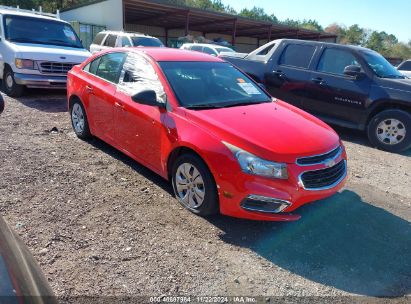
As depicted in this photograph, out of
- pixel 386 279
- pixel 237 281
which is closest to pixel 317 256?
pixel 386 279

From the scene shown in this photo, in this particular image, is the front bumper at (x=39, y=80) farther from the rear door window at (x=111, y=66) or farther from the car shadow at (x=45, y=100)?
the rear door window at (x=111, y=66)

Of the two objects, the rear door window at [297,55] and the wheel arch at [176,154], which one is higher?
the rear door window at [297,55]

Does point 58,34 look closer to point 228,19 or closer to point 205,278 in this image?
point 205,278

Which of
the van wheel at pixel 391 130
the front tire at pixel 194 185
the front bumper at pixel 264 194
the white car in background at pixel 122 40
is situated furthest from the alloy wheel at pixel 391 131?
the white car in background at pixel 122 40

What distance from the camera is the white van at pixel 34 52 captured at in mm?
8016

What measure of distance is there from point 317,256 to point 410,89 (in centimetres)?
481

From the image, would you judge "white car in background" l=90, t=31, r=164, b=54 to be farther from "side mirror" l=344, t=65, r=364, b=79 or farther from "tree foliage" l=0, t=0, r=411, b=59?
"tree foliage" l=0, t=0, r=411, b=59

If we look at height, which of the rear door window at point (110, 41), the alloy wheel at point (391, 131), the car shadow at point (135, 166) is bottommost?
the car shadow at point (135, 166)

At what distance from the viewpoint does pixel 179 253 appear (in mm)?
3170

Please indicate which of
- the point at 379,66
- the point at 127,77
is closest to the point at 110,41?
the point at 379,66

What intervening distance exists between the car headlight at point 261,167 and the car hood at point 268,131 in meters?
0.05

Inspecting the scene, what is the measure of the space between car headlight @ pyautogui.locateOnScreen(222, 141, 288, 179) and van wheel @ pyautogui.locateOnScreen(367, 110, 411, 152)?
443 centimetres

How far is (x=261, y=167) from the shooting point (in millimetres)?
3246

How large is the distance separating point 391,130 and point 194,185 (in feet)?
15.7
